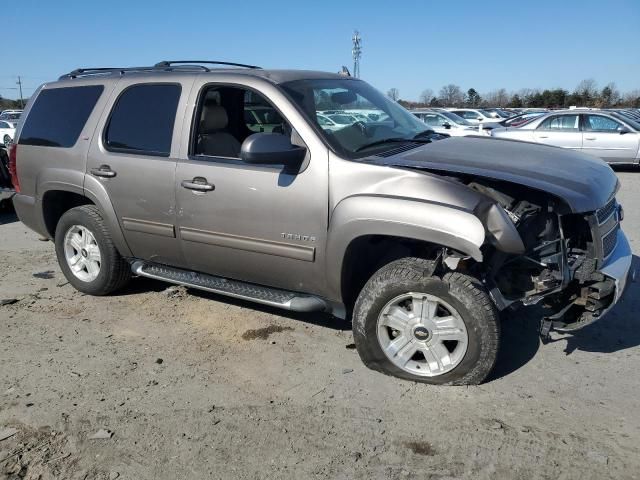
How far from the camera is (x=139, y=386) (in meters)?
3.66

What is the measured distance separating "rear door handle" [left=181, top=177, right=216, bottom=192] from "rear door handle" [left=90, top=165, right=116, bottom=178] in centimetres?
83

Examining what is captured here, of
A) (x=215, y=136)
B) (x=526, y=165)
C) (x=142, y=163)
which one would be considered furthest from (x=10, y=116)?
(x=526, y=165)

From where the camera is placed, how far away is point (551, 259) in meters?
3.39

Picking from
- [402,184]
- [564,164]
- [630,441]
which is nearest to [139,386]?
[402,184]

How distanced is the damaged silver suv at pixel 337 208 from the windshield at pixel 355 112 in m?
0.02

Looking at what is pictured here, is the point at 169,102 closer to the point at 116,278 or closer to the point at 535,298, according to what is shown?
the point at 116,278

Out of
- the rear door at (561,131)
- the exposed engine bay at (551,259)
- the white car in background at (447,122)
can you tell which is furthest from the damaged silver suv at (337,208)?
the white car in background at (447,122)

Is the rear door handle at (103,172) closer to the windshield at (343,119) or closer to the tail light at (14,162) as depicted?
the tail light at (14,162)

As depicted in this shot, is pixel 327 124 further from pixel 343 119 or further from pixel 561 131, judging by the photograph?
pixel 561 131

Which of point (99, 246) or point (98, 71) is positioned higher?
point (98, 71)

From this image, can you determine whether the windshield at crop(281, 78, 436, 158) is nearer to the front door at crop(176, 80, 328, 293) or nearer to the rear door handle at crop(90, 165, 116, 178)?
the front door at crop(176, 80, 328, 293)

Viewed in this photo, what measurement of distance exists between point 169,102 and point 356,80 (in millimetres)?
1602

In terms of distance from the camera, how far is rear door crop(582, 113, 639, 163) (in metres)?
13.8

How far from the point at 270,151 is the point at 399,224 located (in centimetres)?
93
